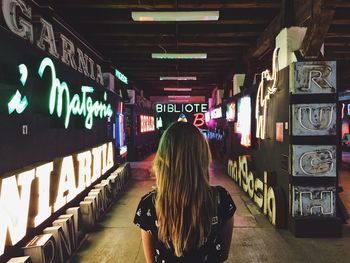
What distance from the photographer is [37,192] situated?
12.5 ft

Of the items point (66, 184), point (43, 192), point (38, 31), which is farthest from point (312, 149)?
point (38, 31)

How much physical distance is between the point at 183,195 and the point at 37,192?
2.66 meters

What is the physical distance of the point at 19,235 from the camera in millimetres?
3291

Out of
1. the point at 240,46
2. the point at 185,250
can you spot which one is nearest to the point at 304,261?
the point at 185,250

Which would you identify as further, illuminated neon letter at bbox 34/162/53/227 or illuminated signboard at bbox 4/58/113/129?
illuminated neon letter at bbox 34/162/53/227

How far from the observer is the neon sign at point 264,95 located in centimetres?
644

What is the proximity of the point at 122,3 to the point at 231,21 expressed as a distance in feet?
8.23

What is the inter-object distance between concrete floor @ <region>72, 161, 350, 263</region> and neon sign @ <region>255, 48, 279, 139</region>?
194 centimetres

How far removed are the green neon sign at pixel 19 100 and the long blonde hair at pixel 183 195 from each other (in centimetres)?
203

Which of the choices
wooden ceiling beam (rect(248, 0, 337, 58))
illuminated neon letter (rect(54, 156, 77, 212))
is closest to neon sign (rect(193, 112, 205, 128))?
wooden ceiling beam (rect(248, 0, 337, 58))

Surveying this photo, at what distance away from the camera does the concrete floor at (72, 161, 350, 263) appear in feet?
15.5

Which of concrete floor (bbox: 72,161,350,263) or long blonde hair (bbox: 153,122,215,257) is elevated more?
long blonde hair (bbox: 153,122,215,257)

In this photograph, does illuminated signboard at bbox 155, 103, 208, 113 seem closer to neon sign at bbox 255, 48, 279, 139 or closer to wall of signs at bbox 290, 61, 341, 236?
neon sign at bbox 255, 48, 279, 139

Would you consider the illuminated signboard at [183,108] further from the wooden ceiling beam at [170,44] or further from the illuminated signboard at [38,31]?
the illuminated signboard at [38,31]
